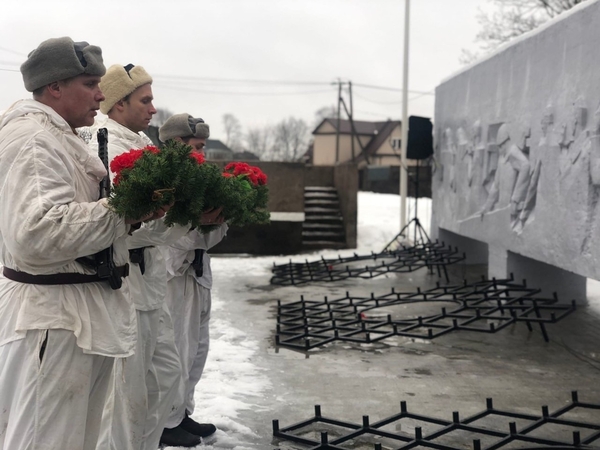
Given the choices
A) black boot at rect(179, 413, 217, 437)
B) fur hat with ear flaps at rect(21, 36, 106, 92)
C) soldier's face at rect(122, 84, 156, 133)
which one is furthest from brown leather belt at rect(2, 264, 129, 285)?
black boot at rect(179, 413, 217, 437)

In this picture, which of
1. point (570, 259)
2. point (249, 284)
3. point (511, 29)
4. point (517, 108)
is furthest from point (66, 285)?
point (511, 29)

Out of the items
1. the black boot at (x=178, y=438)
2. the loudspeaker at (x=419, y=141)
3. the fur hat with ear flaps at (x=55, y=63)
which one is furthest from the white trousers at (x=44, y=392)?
the loudspeaker at (x=419, y=141)

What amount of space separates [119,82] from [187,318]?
161 centimetres

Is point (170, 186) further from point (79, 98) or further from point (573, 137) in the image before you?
point (573, 137)

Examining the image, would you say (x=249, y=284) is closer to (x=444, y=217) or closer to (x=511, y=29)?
(x=444, y=217)

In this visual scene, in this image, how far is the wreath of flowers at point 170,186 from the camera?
265cm

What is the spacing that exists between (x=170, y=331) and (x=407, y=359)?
12.1 ft

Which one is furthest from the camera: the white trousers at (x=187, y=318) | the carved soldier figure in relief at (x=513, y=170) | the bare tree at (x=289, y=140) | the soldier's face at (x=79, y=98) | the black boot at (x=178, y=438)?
the bare tree at (x=289, y=140)

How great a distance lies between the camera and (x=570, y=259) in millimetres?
7473

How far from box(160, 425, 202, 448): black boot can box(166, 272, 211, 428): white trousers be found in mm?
39

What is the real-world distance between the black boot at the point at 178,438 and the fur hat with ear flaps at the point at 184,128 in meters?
1.89

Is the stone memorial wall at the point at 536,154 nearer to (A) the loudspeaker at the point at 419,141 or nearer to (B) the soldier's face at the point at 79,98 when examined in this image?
(A) the loudspeaker at the point at 419,141

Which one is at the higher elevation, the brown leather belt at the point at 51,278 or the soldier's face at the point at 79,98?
the soldier's face at the point at 79,98

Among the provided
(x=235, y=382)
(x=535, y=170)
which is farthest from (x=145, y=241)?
(x=535, y=170)
